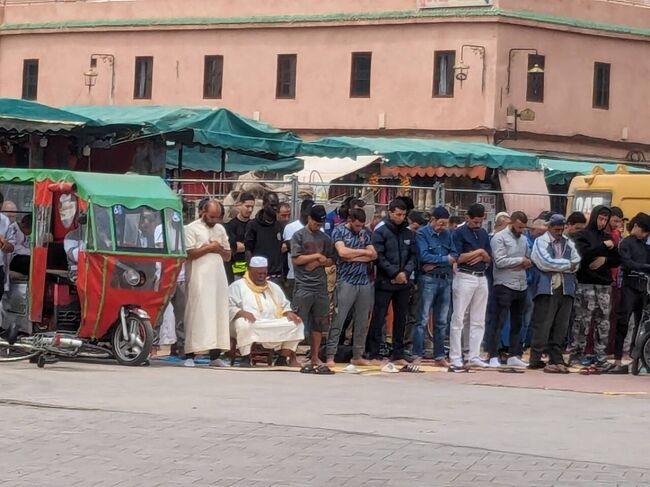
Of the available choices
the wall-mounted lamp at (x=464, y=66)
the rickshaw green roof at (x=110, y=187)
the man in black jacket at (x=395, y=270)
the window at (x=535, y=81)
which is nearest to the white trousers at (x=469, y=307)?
the man in black jacket at (x=395, y=270)

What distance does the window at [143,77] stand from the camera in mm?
52594

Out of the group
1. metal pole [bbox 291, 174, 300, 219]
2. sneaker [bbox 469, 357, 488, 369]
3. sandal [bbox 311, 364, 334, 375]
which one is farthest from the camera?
metal pole [bbox 291, 174, 300, 219]

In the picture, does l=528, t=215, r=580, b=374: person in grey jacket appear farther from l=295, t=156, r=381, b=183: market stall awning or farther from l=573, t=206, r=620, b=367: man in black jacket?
l=295, t=156, r=381, b=183: market stall awning

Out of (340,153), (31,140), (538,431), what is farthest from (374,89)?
(538,431)

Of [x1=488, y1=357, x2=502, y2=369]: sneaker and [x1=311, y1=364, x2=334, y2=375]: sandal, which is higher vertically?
[x1=488, y1=357, x2=502, y2=369]: sneaker

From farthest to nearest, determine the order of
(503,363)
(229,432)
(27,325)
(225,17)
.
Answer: (225,17), (503,363), (27,325), (229,432)

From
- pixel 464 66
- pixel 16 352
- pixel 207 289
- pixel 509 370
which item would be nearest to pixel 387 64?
pixel 464 66

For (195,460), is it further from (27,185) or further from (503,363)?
(503,363)

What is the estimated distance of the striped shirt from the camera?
21.0m

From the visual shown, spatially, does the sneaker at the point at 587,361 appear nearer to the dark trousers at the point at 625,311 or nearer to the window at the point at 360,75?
the dark trousers at the point at 625,311

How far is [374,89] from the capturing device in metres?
49.5

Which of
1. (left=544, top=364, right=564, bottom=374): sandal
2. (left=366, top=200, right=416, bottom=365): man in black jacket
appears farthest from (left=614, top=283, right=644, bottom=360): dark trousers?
(left=366, top=200, right=416, bottom=365): man in black jacket

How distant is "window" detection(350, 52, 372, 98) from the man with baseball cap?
95.6 feet

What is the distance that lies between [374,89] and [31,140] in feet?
81.9
